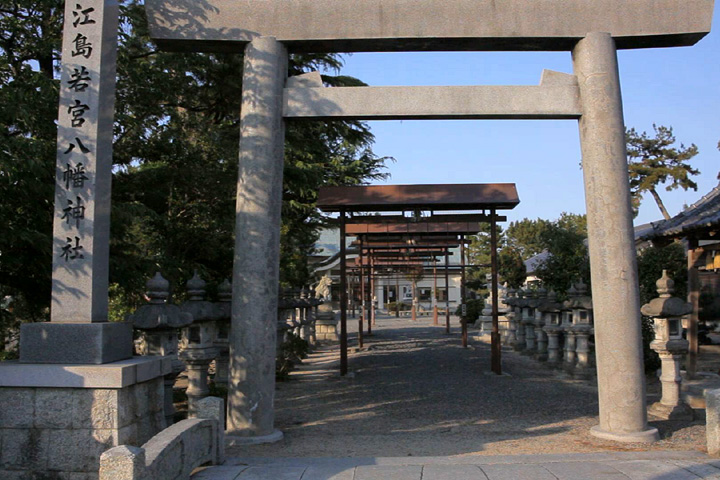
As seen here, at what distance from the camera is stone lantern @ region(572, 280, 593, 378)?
478 inches

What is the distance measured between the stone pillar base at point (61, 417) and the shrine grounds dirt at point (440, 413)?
5.44ft

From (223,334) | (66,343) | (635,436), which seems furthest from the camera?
(223,334)

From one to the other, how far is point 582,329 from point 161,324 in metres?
8.30

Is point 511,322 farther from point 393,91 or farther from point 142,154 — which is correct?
point 393,91

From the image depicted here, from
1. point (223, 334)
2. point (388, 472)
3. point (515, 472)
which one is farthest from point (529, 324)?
point (388, 472)

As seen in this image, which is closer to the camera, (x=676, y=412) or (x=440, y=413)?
(x=676, y=412)

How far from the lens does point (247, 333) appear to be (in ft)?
23.8

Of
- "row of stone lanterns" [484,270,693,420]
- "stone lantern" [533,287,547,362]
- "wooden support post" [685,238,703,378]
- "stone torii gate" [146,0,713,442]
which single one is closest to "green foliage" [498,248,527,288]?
"row of stone lanterns" [484,270,693,420]

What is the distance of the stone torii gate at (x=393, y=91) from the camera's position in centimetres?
720

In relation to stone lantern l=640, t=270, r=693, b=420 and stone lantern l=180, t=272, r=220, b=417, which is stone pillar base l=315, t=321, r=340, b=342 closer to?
stone lantern l=180, t=272, r=220, b=417

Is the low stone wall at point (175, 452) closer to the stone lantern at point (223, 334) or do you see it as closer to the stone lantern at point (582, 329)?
the stone lantern at point (223, 334)

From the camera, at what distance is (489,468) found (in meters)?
5.63

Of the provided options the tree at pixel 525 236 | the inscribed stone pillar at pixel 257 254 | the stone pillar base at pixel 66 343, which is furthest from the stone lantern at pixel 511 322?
the tree at pixel 525 236

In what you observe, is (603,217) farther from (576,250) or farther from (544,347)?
(576,250)
